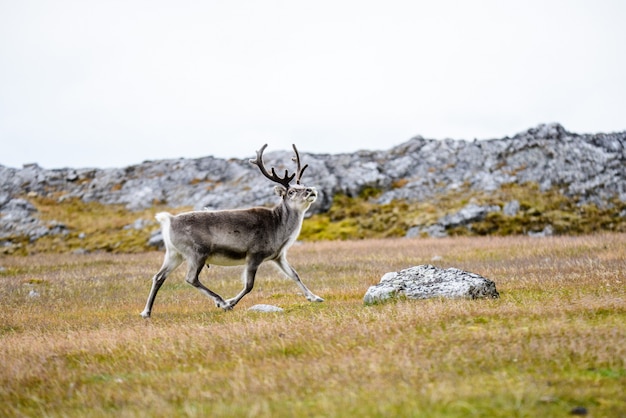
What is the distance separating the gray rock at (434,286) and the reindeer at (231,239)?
1.85 m

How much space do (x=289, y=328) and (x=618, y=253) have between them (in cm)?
1495

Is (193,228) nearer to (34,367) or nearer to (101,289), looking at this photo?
(34,367)

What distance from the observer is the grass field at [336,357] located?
20.0ft

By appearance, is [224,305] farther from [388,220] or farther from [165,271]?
[388,220]

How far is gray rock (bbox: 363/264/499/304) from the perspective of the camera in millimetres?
12328

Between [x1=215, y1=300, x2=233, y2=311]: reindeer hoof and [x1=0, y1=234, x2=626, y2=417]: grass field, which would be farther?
[x1=215, y1=300, x2=233, y2=311]: reindeer hoof

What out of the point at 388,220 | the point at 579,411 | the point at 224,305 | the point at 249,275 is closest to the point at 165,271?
the point at 224,305

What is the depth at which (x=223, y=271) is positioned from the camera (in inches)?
947

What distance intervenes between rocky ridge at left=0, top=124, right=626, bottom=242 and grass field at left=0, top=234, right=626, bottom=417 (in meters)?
30.5

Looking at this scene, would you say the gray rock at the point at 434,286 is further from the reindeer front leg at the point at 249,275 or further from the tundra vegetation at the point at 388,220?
the tundra vegetation at the point at 388,220

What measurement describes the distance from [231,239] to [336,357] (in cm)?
675

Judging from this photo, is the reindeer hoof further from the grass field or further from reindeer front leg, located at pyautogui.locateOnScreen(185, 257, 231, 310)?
the grass field

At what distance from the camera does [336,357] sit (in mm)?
7879

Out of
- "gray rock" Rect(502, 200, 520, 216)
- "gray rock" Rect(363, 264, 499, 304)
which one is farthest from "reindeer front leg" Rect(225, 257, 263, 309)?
"gray rock" Rect(502, 200, 520, 216)
